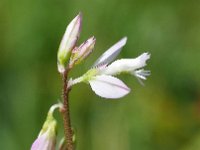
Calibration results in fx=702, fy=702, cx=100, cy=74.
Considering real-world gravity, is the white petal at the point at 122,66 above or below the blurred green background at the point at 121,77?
below

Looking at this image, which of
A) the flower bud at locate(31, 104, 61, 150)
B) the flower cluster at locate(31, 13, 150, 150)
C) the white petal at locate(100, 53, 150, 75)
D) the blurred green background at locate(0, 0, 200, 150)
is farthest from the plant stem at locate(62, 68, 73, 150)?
the blurred green background at locate(0, 0, 200, 150)

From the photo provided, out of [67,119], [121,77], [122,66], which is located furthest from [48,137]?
[121,77]

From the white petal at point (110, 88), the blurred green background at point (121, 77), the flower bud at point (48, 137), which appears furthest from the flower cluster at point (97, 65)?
the blurred green background at point (121, 77)

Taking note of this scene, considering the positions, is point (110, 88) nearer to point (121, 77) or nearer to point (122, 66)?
point (122, 66)

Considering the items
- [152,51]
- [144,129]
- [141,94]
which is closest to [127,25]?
[152,51]

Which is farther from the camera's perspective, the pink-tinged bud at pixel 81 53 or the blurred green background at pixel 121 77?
the blurred green background at pixel 121 77

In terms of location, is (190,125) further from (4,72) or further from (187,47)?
(4,72)

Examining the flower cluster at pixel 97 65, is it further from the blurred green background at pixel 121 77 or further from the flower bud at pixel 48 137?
the blurred green background at pixel 121 77
